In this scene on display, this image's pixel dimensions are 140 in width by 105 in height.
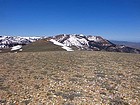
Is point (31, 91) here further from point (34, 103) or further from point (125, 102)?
point (125, 102)

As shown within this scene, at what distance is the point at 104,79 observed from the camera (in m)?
20.2

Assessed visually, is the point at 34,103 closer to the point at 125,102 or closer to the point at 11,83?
the point at 11,83

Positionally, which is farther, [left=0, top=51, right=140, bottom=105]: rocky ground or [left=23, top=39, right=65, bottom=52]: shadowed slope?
[left=23, top=39, right=65, bottom=52]: shadowed slope

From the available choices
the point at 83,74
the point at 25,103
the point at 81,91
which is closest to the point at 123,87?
the point at 81,91

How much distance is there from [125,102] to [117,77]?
7.02 m

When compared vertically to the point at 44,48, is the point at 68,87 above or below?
above

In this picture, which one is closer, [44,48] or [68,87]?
[68,87]

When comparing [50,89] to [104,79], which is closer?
[50,89]

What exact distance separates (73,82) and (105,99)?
15.2ft

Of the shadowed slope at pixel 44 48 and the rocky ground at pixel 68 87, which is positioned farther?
the shadowed slope at pixel 44 48

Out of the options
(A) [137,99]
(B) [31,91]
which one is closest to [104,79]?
(A) [137,99]

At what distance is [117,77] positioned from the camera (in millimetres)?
21266

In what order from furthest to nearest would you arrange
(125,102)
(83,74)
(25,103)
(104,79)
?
(83,74)
(104,79)
(125,102)
(25,103)

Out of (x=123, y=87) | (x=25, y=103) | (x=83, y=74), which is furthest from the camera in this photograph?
(x=83, y=74)
